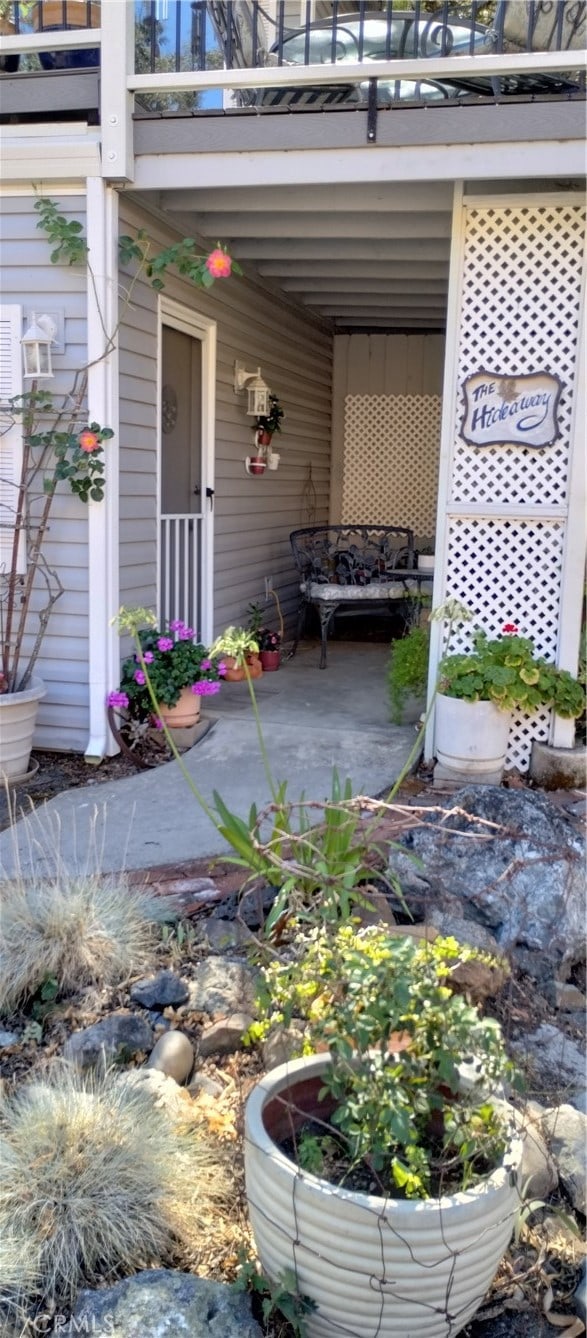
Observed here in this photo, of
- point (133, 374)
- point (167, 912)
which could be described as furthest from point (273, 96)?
point (167, 912)

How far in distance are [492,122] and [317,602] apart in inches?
140

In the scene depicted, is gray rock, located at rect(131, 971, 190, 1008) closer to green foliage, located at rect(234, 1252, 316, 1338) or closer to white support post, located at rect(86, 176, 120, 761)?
green foliage, located at rect(234, 1252, 316, 1338)

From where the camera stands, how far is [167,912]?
3.03 meters

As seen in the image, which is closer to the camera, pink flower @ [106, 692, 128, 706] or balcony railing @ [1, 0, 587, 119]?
balcony railing @ [1, 0, 587, 119]

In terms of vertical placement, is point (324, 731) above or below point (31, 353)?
below

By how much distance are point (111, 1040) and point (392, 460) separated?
26.2 ft

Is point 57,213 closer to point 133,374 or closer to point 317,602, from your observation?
point 133,374

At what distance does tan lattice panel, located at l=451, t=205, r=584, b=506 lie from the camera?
4.34 meters

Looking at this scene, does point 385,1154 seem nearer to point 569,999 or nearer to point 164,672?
point 569,999

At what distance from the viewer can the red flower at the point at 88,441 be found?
4332 mm

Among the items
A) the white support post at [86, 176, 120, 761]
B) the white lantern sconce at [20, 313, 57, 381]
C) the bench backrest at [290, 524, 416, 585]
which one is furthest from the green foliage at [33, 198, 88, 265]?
the bench backrest at [290, 524, 416, 585]

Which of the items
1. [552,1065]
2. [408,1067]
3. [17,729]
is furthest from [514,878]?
[17,729]

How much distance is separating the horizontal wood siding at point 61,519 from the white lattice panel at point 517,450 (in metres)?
1.79

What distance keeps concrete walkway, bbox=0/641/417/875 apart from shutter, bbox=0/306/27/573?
1329mm
